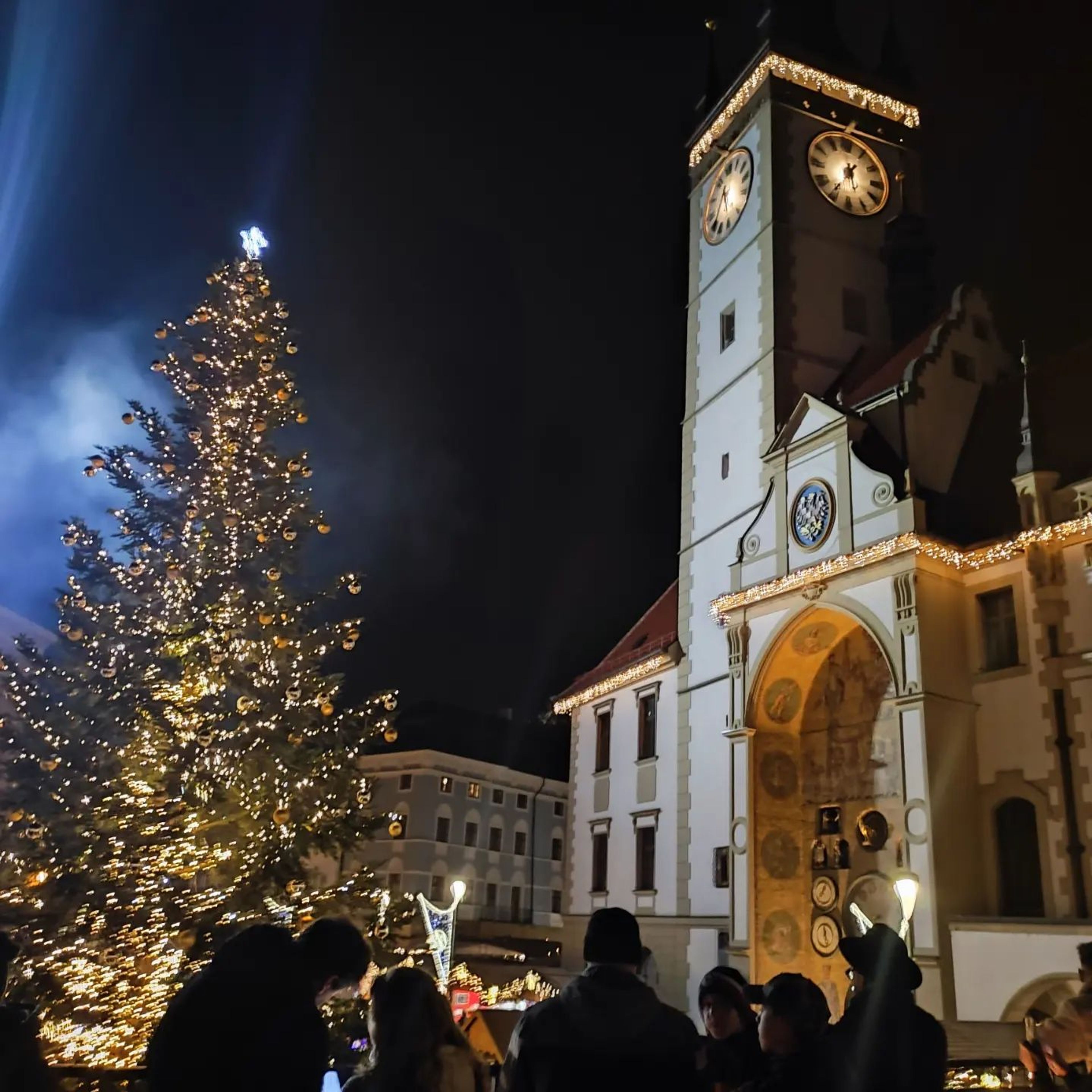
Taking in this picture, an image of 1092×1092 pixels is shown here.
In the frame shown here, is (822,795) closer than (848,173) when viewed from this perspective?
Yes

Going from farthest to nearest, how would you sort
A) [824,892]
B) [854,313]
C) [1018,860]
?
[854,313] → [824,892] → [1018,860]

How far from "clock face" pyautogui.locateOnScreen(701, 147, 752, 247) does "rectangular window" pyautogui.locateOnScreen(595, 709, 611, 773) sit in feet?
42.1

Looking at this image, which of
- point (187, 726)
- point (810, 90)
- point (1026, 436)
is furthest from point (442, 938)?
point (810, 90)

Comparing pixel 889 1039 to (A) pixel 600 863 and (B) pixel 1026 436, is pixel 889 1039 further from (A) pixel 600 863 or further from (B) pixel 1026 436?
(A) pixel 600 863

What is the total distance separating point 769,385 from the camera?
72.1ft

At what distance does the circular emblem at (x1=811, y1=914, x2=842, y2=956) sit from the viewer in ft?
56.5

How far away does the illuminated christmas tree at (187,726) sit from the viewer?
27.2 ft

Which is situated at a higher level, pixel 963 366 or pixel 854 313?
pixel 854 313

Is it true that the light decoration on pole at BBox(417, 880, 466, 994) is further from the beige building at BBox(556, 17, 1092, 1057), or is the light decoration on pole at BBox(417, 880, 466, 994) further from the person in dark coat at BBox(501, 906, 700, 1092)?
the person in dark coat at BBox(501, 906, 700, 1092)

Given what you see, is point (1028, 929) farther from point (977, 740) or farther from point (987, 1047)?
point (977, 740)

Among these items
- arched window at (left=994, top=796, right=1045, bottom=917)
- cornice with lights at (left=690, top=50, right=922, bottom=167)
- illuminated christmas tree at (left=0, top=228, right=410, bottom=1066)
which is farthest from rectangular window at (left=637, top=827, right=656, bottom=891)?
cornice with lights at (left=690, top=50, right=922, bottom=167)

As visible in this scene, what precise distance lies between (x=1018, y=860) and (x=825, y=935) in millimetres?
4101

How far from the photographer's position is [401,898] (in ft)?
31.8

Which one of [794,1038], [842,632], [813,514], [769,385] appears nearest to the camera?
[794,1038]
